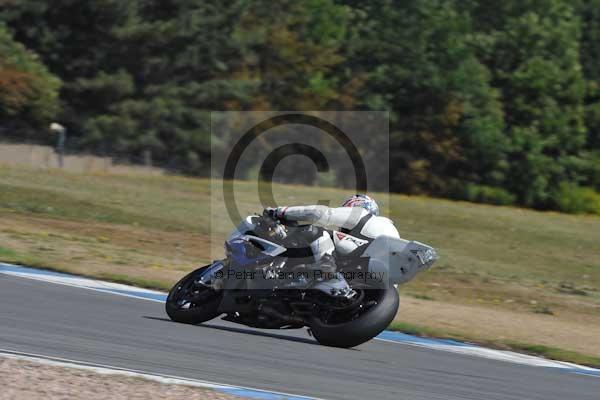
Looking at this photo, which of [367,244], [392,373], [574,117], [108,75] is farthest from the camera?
[574,117]

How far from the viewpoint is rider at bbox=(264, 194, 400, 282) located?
9.34 m

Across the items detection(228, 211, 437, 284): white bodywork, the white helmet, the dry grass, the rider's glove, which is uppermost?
the white helmet

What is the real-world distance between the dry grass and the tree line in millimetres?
12288

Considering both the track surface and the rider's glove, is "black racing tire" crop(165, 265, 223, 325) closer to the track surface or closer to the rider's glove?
the track surface

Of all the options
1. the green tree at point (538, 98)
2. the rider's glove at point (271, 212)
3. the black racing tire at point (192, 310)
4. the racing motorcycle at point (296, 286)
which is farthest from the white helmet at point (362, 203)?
the green tree at point (538, 98)

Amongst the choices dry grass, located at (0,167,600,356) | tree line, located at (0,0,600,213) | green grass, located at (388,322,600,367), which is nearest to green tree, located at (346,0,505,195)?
tree line, located at (0,0,600,213)

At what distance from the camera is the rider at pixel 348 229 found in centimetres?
934

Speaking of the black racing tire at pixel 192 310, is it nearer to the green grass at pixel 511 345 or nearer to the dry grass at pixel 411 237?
the green grass at pixel 511 345

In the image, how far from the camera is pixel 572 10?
6091cm

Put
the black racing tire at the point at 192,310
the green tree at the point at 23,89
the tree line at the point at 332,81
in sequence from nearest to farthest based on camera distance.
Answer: the black racing tire at the point at 192,310 < the green tree at the point at 23,89 < the tree line at the point at 332,81

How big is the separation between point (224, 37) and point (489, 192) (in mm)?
15252

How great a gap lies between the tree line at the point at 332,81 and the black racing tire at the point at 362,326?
3600cm

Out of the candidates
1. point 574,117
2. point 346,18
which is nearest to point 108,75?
point 346,18

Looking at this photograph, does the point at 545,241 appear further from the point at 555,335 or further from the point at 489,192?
the point at 489,192
